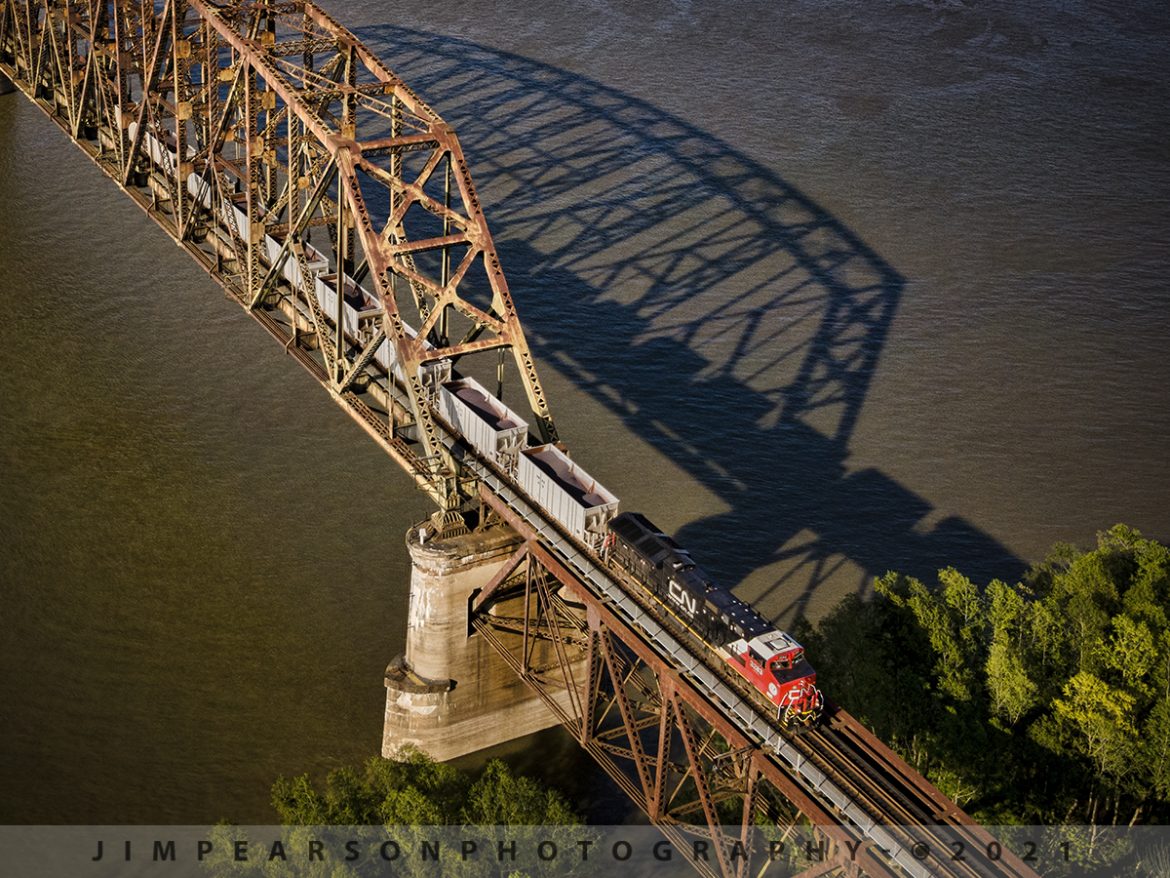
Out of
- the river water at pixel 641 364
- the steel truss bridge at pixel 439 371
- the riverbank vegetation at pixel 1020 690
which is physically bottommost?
the river water at pixel 641 364

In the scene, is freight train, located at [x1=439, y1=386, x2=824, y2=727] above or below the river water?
above

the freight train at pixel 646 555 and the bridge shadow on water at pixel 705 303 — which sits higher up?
the freight train at pixel 646 555

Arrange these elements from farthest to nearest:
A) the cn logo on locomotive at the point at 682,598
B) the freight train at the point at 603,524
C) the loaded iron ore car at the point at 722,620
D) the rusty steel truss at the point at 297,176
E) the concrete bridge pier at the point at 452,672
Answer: the rusty steel truss at the point at 297,176 → the concrete bridge pier at the point at 452,672 → the cn logo on locomotive at the point at 682,598 → the freight train at the point at 603,524 → the loaded iron ore car at the point at 722,620

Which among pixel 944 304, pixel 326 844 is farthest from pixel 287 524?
pixel 944 304

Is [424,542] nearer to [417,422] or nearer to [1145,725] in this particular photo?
[417,422]

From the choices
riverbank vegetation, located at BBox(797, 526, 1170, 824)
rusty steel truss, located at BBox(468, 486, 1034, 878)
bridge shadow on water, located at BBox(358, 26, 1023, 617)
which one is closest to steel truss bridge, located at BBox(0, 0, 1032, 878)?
rusty steel truss, located at BBox(468, 486, 1034, 878)

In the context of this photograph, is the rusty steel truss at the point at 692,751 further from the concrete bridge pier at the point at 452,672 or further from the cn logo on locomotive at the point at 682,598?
the cn logo on locomotive at the point at 682,598

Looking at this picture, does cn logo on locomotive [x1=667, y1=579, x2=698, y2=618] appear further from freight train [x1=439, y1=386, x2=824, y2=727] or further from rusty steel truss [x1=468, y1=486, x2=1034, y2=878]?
rusty steel truss [x1=468, y1=486, x2=1034, y2=878]

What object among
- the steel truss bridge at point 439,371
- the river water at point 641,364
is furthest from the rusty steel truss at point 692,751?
the river water at point 641,364
